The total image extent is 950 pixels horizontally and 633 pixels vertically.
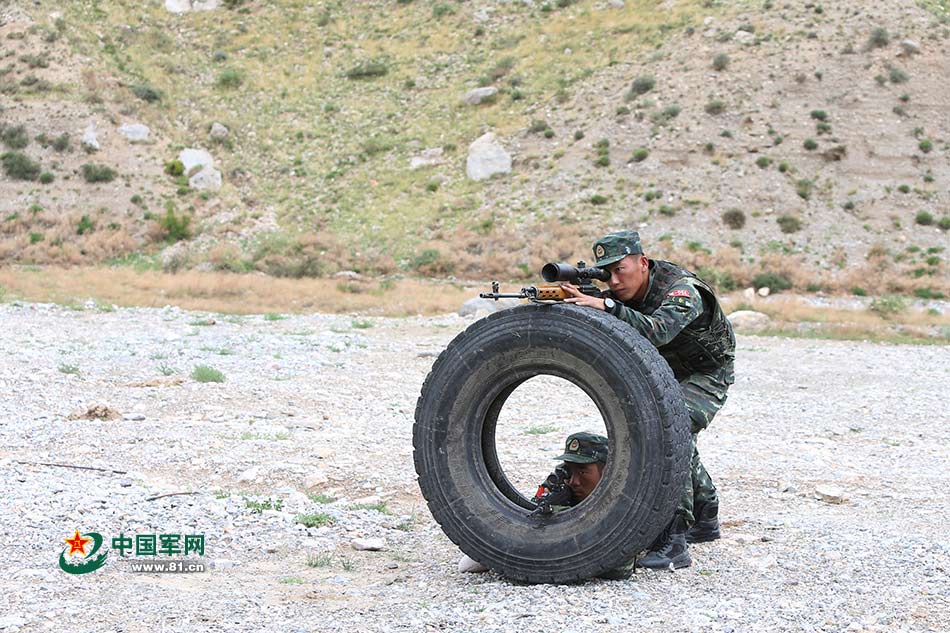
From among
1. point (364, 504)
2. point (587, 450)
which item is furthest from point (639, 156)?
point (587, 450)

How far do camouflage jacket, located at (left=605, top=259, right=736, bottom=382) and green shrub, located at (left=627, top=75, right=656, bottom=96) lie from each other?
124 feet

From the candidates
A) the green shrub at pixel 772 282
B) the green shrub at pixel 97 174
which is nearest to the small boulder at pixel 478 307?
the green shrub at pixel 772 282

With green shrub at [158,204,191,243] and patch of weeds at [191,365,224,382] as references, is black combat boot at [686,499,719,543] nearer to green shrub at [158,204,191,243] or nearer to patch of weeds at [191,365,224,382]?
patch of weeds at [191,365,224,382]

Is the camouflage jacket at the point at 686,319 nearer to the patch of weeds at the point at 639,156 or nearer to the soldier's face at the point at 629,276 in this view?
the soldier's face at the point at 629,276

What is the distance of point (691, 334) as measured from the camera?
5.30 metres

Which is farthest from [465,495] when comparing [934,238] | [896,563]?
[934,238]

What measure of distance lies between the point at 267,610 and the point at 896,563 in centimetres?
304

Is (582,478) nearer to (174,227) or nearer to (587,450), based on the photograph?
(587,450)

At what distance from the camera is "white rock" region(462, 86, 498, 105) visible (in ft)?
146

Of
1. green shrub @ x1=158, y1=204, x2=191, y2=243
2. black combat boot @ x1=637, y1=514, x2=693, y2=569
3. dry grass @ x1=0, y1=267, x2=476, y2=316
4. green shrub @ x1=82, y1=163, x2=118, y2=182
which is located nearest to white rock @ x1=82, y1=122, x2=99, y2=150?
green shrub @ x1=82, y1=163, x2=118, y2=182

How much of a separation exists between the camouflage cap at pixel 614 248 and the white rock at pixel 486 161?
3566 centimetres

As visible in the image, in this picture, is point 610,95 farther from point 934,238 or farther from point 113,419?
point 113,419

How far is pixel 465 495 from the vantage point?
186 inches

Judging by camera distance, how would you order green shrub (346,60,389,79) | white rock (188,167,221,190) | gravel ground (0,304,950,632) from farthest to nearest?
1. green shrub (346,60,389,79)
2. white rock (188,167,221,190)
3. gravel ground (0,304,950,632)
